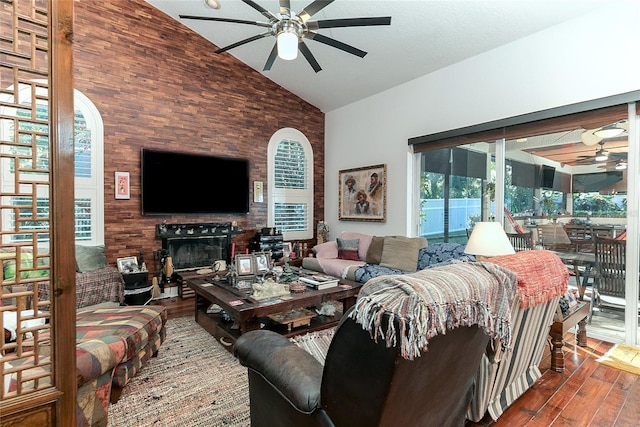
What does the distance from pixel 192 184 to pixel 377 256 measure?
302 centimetres

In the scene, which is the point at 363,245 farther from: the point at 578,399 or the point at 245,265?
the point at 578,399

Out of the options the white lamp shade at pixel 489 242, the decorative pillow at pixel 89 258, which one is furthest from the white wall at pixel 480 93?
the decorative pillow at pixel 89 258

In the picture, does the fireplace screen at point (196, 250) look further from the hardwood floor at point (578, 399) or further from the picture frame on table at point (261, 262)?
the hardwood floor at point (578, 399)

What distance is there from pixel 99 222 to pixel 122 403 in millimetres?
2901

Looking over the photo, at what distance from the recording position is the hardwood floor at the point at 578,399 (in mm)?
1936

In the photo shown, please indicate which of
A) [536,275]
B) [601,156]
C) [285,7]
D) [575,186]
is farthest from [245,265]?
[601,156]

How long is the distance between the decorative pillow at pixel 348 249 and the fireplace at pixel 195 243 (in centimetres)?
183

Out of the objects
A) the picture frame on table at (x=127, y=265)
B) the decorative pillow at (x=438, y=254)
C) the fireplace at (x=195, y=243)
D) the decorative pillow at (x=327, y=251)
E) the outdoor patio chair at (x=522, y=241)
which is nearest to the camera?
the outdoor patio chair at (x=522, y=241)

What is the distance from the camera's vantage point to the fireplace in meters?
4.70

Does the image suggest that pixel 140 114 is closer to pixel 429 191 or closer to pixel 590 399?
pixel 429 191

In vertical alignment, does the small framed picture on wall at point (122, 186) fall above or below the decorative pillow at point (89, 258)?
above

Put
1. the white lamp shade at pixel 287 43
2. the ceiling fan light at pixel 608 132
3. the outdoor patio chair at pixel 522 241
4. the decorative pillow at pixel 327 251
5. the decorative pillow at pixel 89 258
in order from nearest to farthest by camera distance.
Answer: the white lamp shade at pixel 287 43
the ceiling fan light at pixel 608 132
the decorative pillow at pixel 89 258
the outdoor patio chair at pixel 522 241
the decorative pillow at pixel 327 251

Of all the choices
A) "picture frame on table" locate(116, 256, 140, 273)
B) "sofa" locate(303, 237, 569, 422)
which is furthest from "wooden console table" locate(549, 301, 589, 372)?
"picture frame on table" locate(116, 256, 140, 273)

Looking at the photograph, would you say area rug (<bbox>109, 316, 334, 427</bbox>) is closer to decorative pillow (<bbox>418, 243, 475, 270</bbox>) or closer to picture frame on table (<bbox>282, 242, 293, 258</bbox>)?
decorative pillow (<bbox>418, 243, 475, 270</bbox>)
